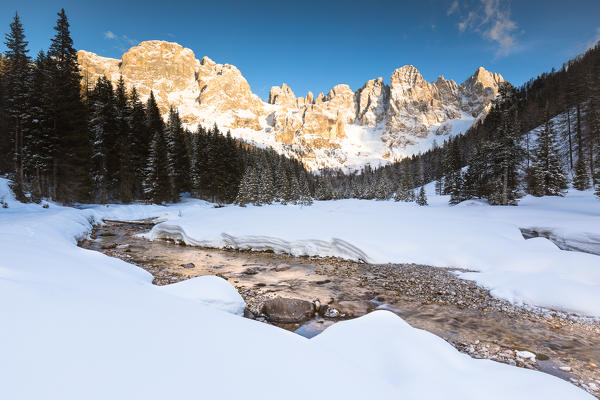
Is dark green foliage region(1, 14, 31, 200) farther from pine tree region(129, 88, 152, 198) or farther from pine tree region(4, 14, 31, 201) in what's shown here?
pine tree region(129, 88, 152, 198)

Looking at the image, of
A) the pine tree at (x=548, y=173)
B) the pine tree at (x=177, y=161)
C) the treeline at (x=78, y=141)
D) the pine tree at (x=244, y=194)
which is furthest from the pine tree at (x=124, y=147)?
the pine tree at (x=548, y=173)

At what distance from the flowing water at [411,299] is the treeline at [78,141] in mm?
15067

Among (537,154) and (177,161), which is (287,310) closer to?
(177,161)

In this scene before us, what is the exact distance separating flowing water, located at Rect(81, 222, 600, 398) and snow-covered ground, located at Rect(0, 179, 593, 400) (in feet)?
7.71

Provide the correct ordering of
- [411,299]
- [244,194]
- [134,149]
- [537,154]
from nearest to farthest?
[411,299]
[537,154]
[134,149]
[244,194]

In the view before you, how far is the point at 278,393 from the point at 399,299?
6541 millimetres

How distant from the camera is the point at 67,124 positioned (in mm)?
22781

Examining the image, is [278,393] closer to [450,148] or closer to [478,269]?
[478,269]

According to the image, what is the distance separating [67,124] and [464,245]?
32717 millimetres

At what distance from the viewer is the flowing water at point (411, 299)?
16.5 ft

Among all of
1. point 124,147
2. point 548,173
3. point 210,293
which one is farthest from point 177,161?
point 548,173

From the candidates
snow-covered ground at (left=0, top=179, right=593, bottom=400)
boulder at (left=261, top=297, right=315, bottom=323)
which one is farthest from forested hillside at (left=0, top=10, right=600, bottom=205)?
snow-covered ground at (left=0, top=179, right=593, bottom=400)

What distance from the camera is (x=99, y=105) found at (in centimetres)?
2812

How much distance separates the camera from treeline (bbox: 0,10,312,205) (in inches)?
848
